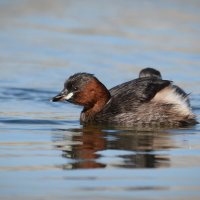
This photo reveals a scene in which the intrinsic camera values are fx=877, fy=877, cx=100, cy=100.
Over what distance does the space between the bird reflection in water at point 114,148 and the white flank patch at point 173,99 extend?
88cm

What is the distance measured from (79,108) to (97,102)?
1.53 meters

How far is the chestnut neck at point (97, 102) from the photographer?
1133cm

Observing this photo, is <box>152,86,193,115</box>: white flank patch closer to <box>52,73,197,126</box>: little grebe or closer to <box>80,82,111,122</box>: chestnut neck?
<box>52,73,197,126</box>: little grebe

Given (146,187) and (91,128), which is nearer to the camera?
(146,187)

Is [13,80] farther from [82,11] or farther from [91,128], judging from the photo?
[82,11]

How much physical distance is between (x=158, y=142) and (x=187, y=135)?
77cm

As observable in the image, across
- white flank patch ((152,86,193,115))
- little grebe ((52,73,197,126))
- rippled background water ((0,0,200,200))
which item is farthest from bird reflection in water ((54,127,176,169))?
white flank patch ((152,86,193,115))

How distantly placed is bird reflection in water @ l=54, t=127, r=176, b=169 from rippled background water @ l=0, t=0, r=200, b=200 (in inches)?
0.4

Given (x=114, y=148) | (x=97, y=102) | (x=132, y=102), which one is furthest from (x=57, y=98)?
(x=114, y=148)

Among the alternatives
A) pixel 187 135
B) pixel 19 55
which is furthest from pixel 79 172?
pixel 19 55

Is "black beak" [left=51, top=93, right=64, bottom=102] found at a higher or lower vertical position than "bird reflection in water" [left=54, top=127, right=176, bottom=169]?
higher

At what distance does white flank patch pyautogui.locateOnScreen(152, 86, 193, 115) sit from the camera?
1120cm

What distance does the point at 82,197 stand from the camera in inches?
265

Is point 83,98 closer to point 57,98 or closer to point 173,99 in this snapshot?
point 57,98
